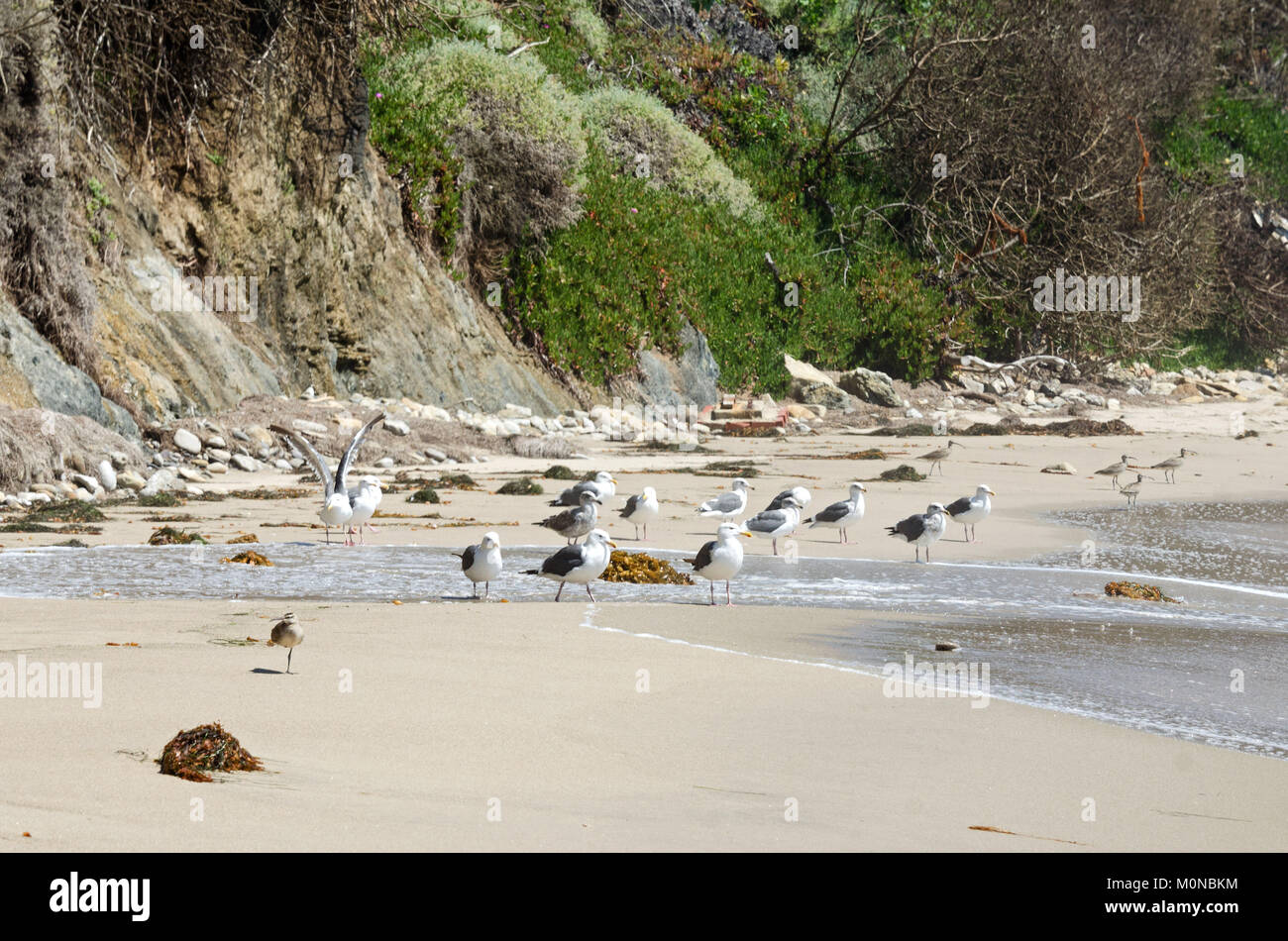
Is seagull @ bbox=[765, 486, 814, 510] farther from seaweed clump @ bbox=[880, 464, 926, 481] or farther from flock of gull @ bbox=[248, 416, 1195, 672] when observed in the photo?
seaweed clump @ bbox=[880, 464, 926, 481]

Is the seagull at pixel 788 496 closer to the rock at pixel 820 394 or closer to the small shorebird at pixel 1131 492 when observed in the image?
the small shorebird at pixel 1131 492

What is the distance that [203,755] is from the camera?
4.02 m

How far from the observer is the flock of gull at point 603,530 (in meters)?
7.87

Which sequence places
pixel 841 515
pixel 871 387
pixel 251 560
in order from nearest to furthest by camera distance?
pixel 251 560
pixel 841 515
pixel 871 387

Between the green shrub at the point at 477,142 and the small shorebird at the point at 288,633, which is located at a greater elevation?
the green shrub at the point at 477,142

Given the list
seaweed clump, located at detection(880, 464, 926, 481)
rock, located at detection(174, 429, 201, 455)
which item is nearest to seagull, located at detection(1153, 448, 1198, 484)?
seaweed clump, located at detection(880, 464, 926, 481)

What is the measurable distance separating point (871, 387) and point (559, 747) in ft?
73.7

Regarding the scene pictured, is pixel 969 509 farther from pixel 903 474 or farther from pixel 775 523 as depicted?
pixel 903 474

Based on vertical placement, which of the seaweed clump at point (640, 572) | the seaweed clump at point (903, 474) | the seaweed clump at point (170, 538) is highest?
the seaweed clump at point (903, 474)

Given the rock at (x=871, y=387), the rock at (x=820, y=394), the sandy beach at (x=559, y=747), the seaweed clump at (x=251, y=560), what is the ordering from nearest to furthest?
1. the sandy beach at (x=559, y=747)
2. the seaweed clump at (x=251, y=560)
3. the rock at (x=820, y=394)
4. the rock at (x=871, y=387)

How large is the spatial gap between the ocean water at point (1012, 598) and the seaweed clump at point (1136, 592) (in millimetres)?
149

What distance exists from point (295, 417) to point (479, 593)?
7.85 m

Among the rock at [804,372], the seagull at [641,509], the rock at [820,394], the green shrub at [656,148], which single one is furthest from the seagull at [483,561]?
the green shrub at [656,148]

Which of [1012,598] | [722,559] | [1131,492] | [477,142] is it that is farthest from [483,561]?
[477,142]
